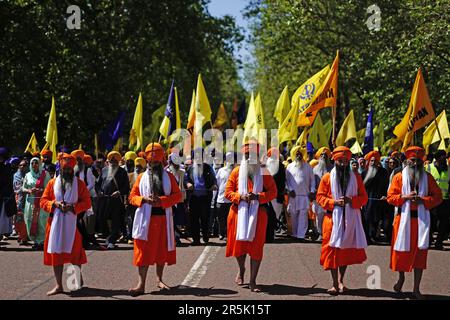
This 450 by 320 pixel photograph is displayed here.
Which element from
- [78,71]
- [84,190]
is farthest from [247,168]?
[78,71]

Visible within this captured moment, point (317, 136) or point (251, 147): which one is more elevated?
point (317, 136)

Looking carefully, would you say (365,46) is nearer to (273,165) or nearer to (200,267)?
(273,165)

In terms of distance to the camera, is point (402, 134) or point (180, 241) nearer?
point (402, 134)

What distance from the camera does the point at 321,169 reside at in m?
20.4

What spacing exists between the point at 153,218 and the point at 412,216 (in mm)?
3301

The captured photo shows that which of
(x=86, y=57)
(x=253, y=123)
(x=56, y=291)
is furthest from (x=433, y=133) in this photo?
(x=86, y=57)

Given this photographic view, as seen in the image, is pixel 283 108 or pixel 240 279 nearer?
pixel 240 279

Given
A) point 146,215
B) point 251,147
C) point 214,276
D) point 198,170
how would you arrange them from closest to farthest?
1. point 146,215
2. point 251,147
3. point 214,276
4. point 198,170

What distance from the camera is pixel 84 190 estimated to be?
1204 cm

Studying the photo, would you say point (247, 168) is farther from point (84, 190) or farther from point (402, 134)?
point (402, 134)

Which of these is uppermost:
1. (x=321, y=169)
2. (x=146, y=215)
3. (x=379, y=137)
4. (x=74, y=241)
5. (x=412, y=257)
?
(x=379, y=137)

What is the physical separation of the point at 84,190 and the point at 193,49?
2579cm

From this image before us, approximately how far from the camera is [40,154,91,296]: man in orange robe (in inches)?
455

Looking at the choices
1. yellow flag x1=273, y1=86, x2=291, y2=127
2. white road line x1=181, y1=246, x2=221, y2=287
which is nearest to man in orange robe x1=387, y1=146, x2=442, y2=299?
white road line x1=181, y1=246, x2=221, y2=287
